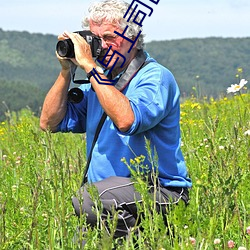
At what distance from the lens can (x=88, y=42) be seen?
137 inches

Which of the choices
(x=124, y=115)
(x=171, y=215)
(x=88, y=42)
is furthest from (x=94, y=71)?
(x=171, y=215)

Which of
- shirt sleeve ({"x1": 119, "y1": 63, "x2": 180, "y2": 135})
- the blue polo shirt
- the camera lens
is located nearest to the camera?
shirt sleeve ({"x1": 119, "y1": 63, "x2": 180, "y2": 135})

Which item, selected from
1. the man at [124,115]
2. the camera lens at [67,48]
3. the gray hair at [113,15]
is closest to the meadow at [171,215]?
the man at [124,115]

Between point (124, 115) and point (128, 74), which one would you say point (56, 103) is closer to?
point (128, 74)

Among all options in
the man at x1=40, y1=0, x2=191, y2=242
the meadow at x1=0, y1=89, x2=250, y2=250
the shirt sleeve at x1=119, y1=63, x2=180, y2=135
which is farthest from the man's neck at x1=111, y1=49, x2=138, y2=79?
the meadow at x1=0, y1=89, x2=250, y2=250

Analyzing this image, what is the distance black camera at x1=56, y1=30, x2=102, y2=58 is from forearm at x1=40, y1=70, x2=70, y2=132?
0.32 meters

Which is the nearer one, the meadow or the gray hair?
the meadow

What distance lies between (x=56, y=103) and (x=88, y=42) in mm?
588

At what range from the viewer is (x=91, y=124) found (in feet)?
12.2

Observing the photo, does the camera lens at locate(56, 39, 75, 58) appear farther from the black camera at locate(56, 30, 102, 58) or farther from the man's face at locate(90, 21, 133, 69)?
the man's face at locate(90, 21, 133, 69)

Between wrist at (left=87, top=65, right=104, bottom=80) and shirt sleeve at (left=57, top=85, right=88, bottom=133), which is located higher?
wrist at (left=87, top=65, right=104, bottom=80)

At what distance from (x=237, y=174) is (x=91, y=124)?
1.12 metres

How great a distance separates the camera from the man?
3285 millimetres

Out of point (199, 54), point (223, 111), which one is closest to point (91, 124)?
point (223, 111)
